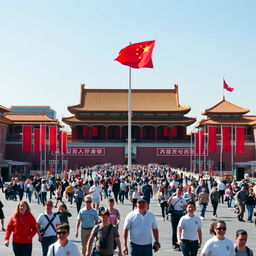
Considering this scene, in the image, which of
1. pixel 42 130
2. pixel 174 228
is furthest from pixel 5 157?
pixel 174 228

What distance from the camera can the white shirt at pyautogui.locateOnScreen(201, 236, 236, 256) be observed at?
294 inches

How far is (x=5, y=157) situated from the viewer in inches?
2852

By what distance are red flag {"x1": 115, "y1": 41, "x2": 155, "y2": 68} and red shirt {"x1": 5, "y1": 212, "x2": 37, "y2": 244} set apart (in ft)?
117

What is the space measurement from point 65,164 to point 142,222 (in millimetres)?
64834

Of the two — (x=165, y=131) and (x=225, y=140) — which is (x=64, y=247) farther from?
(x=165, y=131)

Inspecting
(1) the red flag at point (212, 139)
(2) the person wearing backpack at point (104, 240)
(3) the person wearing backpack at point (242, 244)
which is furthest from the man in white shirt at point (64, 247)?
(1) the red flag at point (212, 139)

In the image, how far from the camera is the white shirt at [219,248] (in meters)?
7.47

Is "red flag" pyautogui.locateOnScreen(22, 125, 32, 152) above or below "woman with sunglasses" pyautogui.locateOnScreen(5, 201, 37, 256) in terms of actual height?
above

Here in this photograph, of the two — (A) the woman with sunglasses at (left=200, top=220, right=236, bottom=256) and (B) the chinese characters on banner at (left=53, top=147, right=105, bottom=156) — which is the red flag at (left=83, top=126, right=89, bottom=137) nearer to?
(B) the chinese characters on banner at (left=53, top=147, right=105, bottom=156)

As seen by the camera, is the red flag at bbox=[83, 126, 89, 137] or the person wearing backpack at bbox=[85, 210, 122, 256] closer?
the person wearing backpack at bbox=[85, 210, 122, 256]

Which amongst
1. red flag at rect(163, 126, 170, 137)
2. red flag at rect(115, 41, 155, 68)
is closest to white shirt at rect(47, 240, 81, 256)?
red flag at rect(115, 41, 155, 68)

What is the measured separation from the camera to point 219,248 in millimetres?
7527

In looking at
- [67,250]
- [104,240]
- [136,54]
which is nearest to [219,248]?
[104,240]

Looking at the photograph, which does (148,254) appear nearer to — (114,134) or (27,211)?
(27,211)
